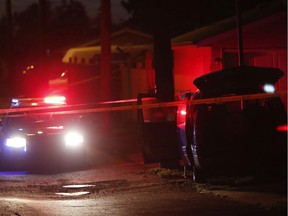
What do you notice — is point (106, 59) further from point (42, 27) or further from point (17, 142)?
point (42, 27)

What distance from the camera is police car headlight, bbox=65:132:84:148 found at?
1528 centimetres

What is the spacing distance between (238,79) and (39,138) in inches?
240

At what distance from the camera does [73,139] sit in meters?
15.4

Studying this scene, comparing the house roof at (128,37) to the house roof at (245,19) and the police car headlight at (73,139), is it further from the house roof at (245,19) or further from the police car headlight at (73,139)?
the police car headlight at (73,139)

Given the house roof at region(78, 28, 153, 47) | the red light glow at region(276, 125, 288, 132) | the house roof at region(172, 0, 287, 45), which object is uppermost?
the house roof at region(78, 28, 153, 47)

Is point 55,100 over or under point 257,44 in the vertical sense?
under

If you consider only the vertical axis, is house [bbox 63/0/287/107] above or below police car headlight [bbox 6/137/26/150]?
above

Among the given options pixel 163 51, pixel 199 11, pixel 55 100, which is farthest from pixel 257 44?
pixel 199 11

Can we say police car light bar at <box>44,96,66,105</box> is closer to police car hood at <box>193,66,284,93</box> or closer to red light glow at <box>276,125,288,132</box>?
police car hood at <box>193,66,284,93</box>

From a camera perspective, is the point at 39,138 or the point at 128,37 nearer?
the point at 39,138

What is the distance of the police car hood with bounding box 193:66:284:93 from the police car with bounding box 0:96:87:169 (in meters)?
5.53

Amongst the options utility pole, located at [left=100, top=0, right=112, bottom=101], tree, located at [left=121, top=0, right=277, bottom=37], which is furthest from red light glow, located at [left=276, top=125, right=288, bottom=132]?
tree, located at [left=121, top=0, right=277, bottom=37]

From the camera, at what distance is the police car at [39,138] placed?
14930 millimetres

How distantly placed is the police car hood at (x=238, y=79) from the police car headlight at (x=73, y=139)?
5.57m
